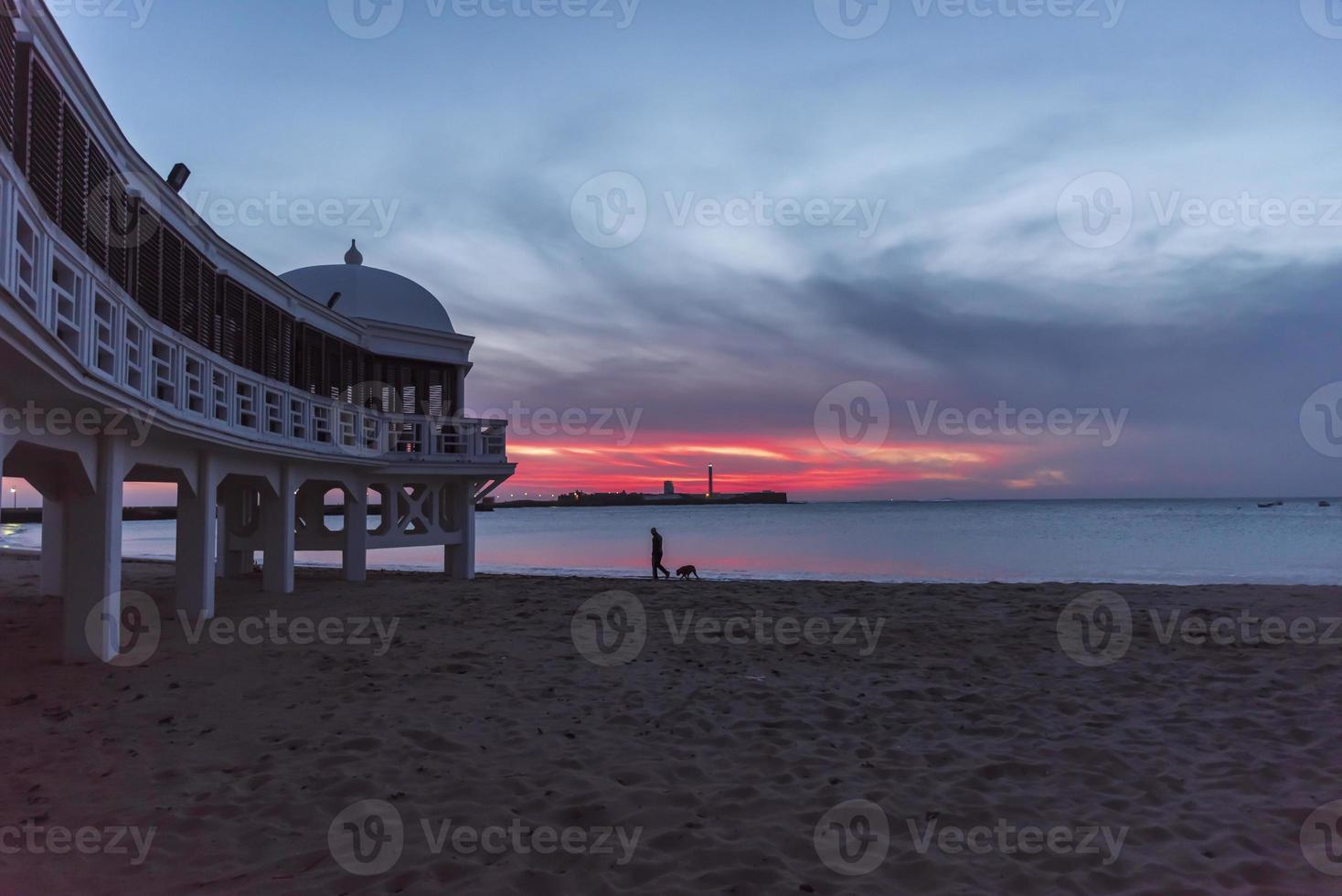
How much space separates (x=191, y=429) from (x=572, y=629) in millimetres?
6468

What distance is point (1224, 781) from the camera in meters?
6.39

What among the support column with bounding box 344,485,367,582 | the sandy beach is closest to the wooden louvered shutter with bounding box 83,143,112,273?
the sandy beach

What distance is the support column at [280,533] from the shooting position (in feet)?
56.1

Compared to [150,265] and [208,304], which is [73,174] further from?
[208,304]

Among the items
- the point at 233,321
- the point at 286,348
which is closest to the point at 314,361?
the point at 286,348

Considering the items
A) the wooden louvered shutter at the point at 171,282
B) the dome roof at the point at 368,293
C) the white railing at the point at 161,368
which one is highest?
the dome roof at the point at 368,293

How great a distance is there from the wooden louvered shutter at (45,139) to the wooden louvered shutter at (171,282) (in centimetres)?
377

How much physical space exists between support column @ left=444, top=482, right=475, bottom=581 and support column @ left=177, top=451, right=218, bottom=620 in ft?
33.0

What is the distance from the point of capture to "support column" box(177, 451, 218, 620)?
13141mm

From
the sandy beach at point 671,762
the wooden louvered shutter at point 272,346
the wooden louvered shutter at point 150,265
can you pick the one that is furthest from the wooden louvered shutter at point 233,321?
the sandy beach at point 671,762

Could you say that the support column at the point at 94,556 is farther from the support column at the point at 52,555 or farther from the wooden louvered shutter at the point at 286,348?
the support column at the point at 52,555

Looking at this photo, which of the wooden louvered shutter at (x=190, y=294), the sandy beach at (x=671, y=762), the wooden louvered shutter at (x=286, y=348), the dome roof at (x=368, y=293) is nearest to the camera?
the sandy beach at (x=671, y=762)

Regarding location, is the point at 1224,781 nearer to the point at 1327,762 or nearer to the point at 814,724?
the point at 1327,762

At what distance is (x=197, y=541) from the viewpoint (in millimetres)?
13414
